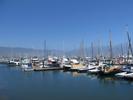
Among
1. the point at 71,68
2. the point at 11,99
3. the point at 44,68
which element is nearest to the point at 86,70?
the point at 71,68

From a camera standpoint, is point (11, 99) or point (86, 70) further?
point (86, 70)

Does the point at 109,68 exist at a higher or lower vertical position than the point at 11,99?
higher

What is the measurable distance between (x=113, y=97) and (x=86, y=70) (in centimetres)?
3939

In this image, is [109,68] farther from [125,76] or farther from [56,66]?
[56,66]

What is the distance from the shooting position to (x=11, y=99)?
121ft

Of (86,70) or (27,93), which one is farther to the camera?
(86,70)

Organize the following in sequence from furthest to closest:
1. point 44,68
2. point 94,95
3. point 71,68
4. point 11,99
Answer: point 44,68 → point 71,68 → point 94,95 → point 11,99

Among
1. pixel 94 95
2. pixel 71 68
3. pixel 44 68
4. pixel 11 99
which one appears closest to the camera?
pixel 11 99

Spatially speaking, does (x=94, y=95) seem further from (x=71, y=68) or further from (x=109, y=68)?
(x=71, y=68)

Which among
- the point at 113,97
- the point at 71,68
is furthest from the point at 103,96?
the point at 71,68

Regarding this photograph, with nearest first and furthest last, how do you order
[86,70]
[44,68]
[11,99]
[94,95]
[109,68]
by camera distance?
[11,99]
[94,95]
[109,68]
[86,70]
[44,68]

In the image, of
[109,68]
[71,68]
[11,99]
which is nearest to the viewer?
[11,99]

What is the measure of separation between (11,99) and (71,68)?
49.6 m

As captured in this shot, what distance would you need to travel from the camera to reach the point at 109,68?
2534 inches
